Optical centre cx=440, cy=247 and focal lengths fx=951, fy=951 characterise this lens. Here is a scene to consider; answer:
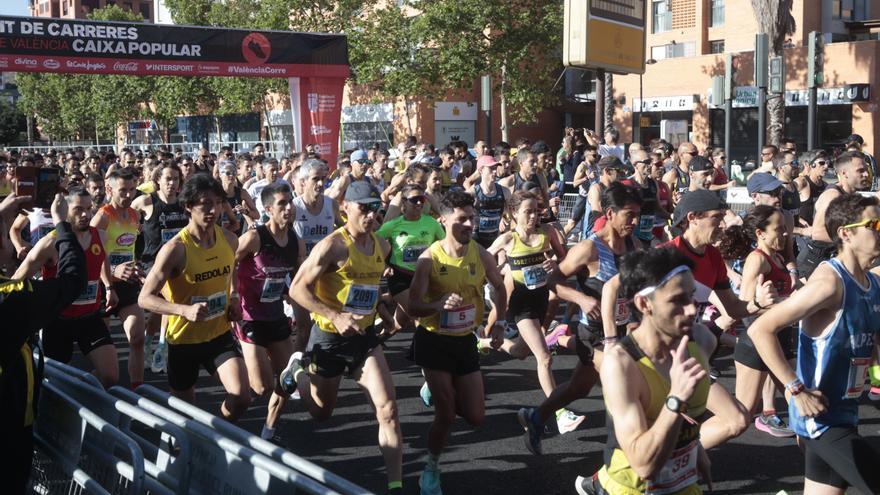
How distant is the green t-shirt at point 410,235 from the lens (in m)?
8.84

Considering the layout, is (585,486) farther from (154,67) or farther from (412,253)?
(154,67)

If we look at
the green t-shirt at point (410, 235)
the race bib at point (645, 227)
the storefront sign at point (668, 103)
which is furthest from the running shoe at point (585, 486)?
the storefront sign at point (668, 103)

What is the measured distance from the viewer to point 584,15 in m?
16.0

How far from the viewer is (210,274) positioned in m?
6.27

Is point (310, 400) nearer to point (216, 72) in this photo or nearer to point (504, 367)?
point (504, 367)

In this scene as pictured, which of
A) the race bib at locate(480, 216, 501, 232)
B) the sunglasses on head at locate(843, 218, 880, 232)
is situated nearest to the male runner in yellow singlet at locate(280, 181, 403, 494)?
the sunglasses on head at locate(843, 218, 880, 232)

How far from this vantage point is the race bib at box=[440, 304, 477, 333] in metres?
5.92

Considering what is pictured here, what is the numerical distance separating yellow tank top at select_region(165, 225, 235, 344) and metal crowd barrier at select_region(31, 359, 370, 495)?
102 centimetres

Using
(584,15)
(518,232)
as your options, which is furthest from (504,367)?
(584,15)

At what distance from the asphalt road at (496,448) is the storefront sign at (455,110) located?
121 feet

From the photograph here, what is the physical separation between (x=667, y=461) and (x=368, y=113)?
148 ft

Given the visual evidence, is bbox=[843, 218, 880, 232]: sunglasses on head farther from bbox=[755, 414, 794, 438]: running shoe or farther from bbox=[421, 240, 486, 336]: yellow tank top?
bbox=[755, 414, 794, 438]: running shoe

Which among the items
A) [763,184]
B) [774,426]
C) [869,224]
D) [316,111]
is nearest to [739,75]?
[316,111]

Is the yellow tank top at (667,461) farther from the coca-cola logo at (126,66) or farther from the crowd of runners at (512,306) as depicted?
the coca-cola logo at (126,66)
